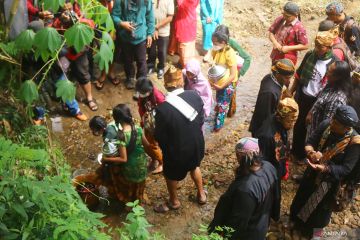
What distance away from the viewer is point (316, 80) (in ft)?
15.9

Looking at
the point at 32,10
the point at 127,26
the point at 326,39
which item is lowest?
the point at 127,26

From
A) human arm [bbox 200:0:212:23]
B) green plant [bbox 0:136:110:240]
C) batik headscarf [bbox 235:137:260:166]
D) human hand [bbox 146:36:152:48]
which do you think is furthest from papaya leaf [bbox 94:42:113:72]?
human arm [bbox 200:0:212:23]

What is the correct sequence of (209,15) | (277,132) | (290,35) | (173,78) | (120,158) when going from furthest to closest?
(209,15) < (290,35) < (173,78) < (120,158) < (277,132)

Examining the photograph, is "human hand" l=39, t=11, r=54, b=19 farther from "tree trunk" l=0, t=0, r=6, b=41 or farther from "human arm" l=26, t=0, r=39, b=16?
"tree trunk" l=0, t=0, r=6, b=41

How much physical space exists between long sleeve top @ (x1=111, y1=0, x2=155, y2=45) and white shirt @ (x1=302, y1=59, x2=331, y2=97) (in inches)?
99.7

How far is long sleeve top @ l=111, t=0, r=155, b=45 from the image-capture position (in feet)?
18.9

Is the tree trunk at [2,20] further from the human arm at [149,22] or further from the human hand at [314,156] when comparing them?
the human arm at [149,22]

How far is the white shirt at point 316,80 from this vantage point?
4.76m

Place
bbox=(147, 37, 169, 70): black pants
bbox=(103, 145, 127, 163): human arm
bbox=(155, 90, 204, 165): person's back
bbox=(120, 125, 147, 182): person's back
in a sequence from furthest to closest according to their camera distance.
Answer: bbox=(147, 37, 169, 70): black pants, bbox=(120, 125, 147, 182): person's back, bbox=(103, 145, 127, 163): human arm, bbox=(155, 90, 204, 165): person's back

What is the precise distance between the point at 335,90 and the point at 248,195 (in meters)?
1.85

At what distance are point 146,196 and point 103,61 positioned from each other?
2.67 m

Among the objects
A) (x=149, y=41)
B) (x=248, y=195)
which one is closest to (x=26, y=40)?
(x=248, y=195)

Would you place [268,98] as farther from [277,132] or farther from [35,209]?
[35,209]

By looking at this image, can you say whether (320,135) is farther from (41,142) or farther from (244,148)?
(41,142)
